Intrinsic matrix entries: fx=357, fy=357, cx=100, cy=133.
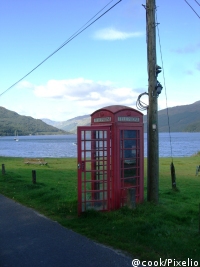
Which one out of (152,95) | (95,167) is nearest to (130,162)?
(95,167)

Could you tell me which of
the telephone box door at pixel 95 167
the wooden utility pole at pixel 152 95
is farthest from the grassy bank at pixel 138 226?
the wooden utility pole at pixel 152 95

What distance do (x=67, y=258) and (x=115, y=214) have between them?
97.5 inches

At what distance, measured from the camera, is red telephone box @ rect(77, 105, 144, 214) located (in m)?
8.44

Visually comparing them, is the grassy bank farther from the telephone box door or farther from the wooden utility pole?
the wooden utility pole

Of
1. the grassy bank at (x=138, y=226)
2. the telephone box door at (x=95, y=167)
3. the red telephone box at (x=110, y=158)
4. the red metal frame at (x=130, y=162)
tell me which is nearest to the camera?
the grassy bank at (x=138, y=226)

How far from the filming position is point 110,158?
8.55m

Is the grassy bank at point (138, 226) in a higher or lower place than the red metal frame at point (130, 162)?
lower

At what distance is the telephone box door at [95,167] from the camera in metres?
8.30

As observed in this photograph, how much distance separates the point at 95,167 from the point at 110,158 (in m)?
0.59

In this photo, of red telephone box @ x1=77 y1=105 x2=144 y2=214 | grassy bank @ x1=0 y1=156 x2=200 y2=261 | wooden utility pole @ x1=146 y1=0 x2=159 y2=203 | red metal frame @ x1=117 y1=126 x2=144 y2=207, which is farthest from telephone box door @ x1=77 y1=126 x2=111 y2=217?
wooden utility pole @ x1=146 y1=0 x2=159 y2=203

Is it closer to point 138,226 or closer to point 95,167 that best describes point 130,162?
point 95,167

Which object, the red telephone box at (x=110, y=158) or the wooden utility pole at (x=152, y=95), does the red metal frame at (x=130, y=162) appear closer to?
the red telephone box at (x=110, y=158)

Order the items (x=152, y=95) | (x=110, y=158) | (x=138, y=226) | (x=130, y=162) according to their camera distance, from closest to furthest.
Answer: (x=138, y=226), (x=110, y=158), (x=130, y=162), (x=152, y=95)

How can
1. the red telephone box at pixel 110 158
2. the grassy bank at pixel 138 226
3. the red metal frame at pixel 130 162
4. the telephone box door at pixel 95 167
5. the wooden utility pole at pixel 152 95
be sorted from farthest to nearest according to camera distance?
the wooden utility pole at pixel 152 95, the red metal frame at pixel 130 162, the red telephone box at pixel 110 158, the telephone box door at pixel 95 167, the grassy bank at pixel 138 226
